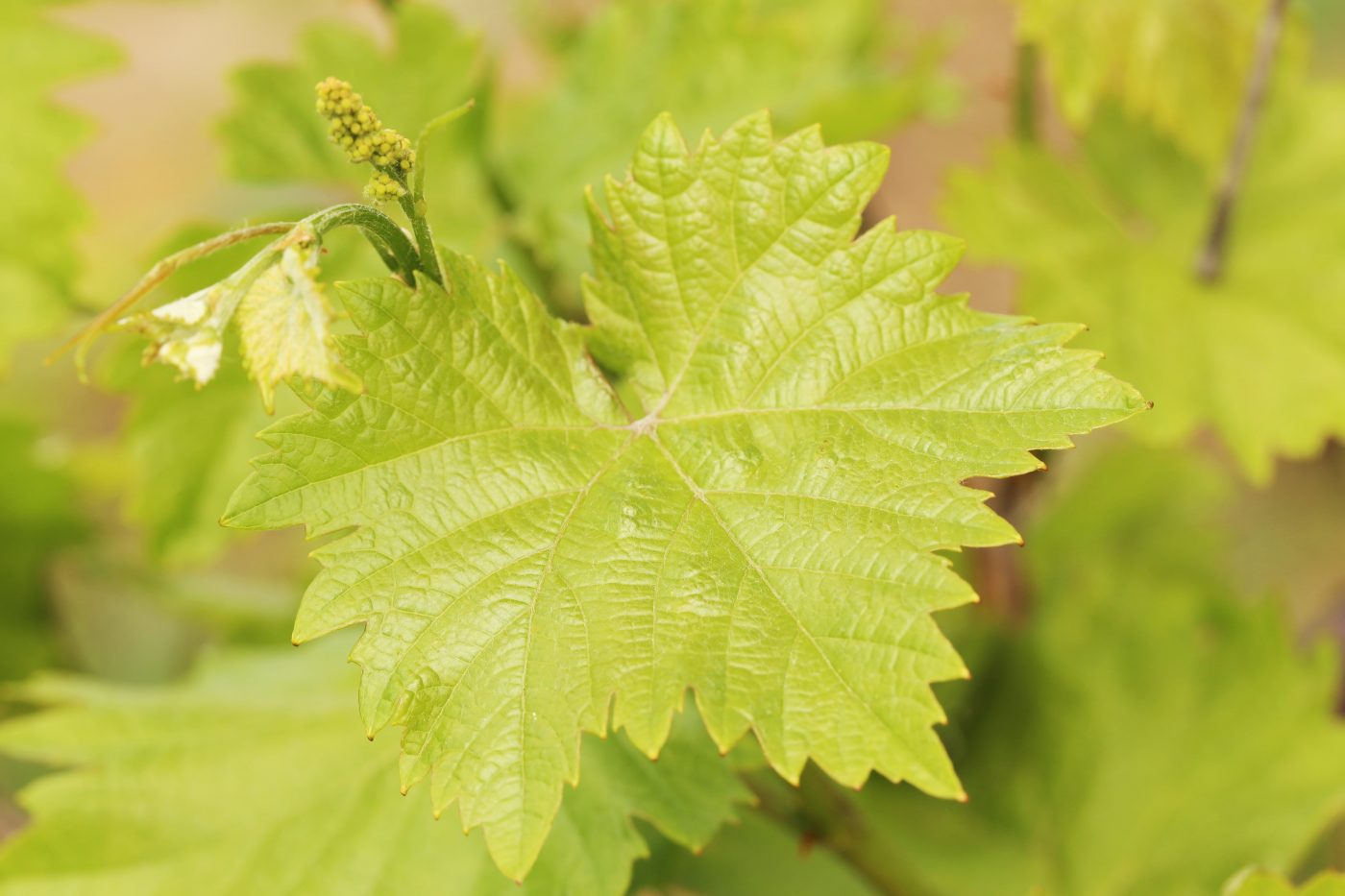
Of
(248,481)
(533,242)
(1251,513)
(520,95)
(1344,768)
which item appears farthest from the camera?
(520,95)

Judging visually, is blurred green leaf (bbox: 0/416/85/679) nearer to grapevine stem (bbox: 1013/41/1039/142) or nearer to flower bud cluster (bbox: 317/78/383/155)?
flower bud cluster (bbox: 317/78/383/155)

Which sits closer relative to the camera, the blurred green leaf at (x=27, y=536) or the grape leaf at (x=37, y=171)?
the grape leaf at (x=37, y=171)

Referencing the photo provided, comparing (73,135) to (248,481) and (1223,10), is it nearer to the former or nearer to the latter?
(248,481)

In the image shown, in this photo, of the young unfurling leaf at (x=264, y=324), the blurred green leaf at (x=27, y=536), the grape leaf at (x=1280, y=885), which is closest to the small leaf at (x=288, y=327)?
the young unfurling leaf at (x=264, y=324)

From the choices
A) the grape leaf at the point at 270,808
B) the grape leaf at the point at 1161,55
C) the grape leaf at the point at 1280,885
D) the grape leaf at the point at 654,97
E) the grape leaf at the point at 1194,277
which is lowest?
the grape leaf at the point at 1280,885

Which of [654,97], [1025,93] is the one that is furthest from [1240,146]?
[654,97]

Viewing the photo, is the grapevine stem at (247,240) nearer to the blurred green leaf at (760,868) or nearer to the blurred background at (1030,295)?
the blurred background at (1030,295)

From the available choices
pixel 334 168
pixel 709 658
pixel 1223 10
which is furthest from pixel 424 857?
pixel 1223 10
